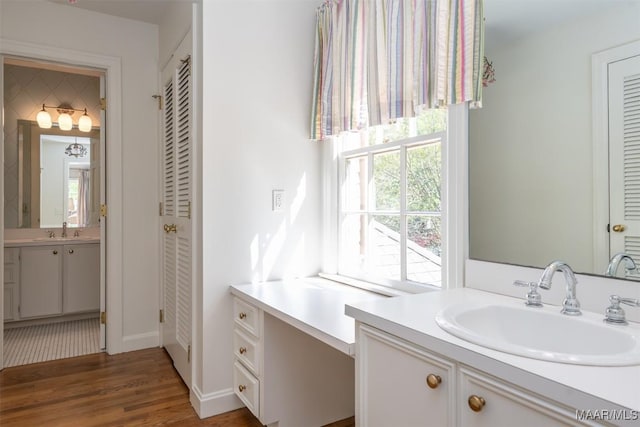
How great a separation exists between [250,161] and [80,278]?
271 cm

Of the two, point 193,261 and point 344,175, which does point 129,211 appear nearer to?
point 193,261

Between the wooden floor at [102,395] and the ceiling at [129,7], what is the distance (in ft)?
8.19

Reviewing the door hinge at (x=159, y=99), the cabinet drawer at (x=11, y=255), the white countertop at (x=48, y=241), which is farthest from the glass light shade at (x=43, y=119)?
the door hinge at (x=159, y=99)

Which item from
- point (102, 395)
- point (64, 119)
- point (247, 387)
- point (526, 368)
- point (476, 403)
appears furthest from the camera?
point (64, 119)

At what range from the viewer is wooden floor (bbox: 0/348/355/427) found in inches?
81.0

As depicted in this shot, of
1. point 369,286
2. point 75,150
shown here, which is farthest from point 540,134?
point 75,150

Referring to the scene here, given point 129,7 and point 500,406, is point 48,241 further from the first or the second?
point 500,406

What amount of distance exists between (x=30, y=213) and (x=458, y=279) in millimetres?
4167

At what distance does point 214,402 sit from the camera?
2098 mm

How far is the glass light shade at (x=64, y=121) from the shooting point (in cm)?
393

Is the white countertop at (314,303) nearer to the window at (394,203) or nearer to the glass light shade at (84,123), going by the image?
the window at (394,203)

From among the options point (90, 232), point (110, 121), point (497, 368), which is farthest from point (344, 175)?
point (90, 232)

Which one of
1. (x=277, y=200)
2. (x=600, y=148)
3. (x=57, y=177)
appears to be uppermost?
(x=57, y=177)

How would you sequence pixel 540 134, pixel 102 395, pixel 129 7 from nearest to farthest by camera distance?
pixel 540 134, pixel 102 395, pixel 129 7
